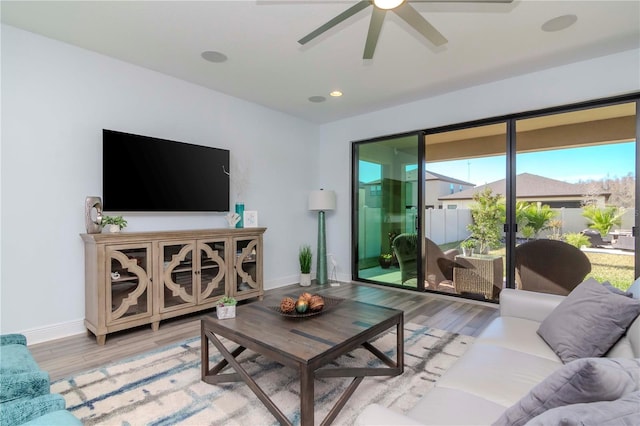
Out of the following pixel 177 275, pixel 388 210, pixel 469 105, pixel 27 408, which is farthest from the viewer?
pixel 388 210

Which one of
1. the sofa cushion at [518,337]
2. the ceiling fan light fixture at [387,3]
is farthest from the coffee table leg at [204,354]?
the ceiling fan light fixture at [387,3]

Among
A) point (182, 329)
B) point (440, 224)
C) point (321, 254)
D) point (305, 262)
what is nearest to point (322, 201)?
point (321, 254)

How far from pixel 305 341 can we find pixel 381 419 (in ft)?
2.79

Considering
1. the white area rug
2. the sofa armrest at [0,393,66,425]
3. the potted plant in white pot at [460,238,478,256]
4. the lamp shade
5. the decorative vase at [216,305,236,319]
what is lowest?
the white area rug

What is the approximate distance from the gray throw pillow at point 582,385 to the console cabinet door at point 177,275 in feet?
10.1

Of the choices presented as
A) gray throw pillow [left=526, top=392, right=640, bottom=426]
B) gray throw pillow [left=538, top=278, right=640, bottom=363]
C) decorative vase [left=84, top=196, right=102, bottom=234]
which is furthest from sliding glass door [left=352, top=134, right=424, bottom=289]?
gray throw pillow [left=526, top=392, right=640, bottom=426]

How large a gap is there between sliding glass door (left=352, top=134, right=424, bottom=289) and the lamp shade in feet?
1.39

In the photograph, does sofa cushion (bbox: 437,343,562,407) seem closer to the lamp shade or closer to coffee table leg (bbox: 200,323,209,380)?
coffee table leg (bbox: 200,323,209,380)

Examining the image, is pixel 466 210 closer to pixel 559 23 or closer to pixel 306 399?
pixel 559 23

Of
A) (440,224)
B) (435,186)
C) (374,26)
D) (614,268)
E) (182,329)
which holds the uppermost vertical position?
(374,26)

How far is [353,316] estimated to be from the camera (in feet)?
7.10

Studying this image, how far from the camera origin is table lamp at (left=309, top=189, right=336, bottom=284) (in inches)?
Result: 198

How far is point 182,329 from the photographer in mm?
3131

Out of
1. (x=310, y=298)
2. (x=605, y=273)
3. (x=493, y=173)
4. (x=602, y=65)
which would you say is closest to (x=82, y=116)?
(x=310, y=298)
